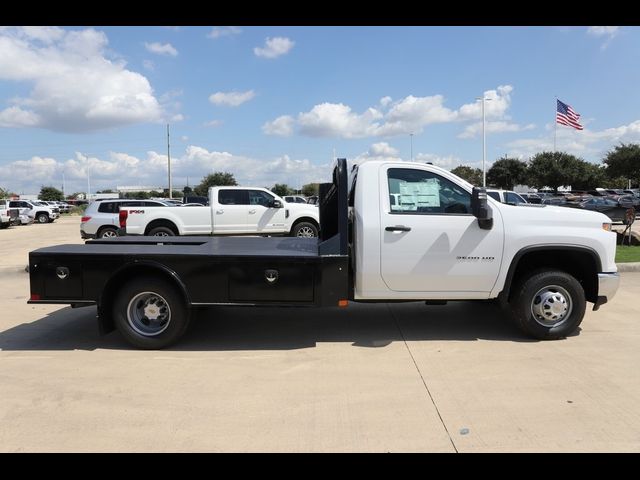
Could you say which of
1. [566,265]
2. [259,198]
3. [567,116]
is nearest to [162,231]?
[259,198]

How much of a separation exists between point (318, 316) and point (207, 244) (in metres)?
1.80

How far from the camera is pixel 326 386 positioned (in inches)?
178

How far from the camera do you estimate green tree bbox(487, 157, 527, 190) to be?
75750 mm

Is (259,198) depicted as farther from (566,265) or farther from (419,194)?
(566,265)

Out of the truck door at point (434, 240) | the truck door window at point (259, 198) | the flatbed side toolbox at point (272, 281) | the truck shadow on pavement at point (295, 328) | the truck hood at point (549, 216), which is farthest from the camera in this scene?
the truck door window at point (259, 198)

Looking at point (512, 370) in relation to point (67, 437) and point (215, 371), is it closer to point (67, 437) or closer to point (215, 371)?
point (215, 371)

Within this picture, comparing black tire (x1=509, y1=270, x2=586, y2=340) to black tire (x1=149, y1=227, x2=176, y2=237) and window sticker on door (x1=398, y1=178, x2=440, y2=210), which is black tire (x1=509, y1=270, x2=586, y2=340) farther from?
black tire (x1=149, y1=227, x2=176, y2=237)

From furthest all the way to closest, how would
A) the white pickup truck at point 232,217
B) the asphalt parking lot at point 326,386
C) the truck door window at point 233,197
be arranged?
1. the truck door window at point 233,197
2. the white pickup truck at point 232,217
3. the asphalt parking lot at point 326,386

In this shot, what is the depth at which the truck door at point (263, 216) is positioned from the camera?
14.6 metres

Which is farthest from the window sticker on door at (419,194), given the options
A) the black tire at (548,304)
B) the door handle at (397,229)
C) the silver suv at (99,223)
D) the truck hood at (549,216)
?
the silver suv at (99,223)

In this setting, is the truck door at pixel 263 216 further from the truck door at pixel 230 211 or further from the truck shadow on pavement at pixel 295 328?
the truck shadow on pavement at pixel 295 328

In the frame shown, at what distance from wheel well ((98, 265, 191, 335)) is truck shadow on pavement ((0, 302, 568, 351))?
0.42 meters

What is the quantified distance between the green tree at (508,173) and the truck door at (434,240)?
242 ft

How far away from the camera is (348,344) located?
573cm
